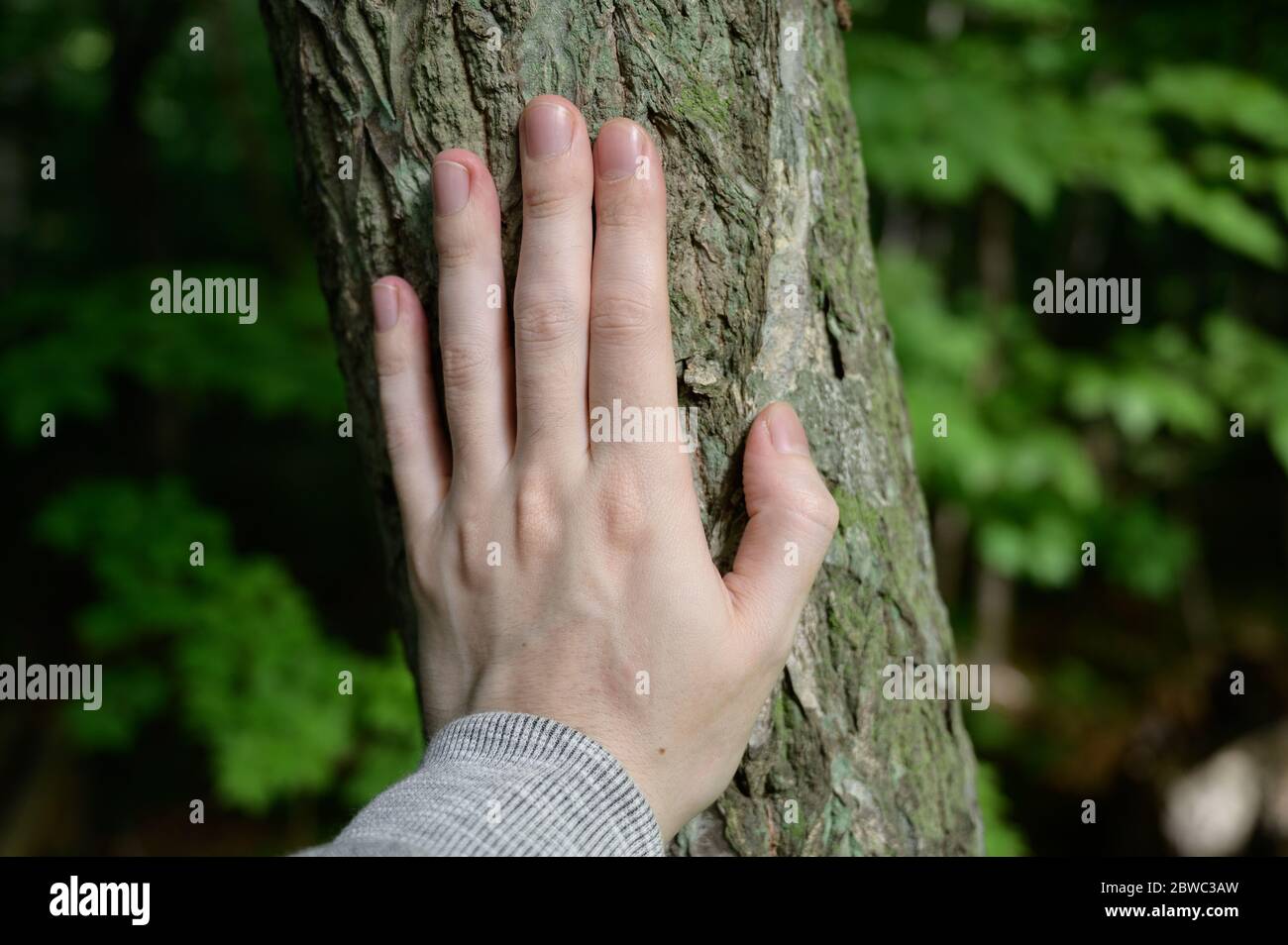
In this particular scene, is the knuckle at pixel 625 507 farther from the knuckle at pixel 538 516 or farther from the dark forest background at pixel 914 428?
the dark forest background at pixel 914 428

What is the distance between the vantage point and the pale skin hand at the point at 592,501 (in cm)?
87

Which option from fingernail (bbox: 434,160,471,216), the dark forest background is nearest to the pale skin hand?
fingernail (bbox: 434,160,471,216)

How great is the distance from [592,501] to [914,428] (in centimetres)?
223

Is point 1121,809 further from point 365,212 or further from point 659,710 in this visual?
point 365,212

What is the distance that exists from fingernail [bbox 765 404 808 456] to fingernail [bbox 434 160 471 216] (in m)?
0.40

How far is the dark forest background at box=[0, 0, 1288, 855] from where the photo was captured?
2.68m

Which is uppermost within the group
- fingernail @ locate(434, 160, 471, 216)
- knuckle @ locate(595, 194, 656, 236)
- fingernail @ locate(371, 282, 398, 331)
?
fingernail @ locate(434, 160, 471, 216)

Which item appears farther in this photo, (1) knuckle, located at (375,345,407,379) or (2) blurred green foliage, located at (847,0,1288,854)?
(2) blurred green foliage, located at (847,0,1288,854)

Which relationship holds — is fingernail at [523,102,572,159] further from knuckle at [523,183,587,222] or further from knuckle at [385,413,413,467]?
knuckle at [385,413,413,467]

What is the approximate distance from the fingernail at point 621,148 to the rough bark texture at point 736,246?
1.6 inches

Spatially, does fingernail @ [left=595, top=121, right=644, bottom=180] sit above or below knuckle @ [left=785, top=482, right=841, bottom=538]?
above

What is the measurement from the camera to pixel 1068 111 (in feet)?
9.08

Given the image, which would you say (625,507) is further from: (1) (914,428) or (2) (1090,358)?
(2) (1090,358)

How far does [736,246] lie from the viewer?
3.12 feet
